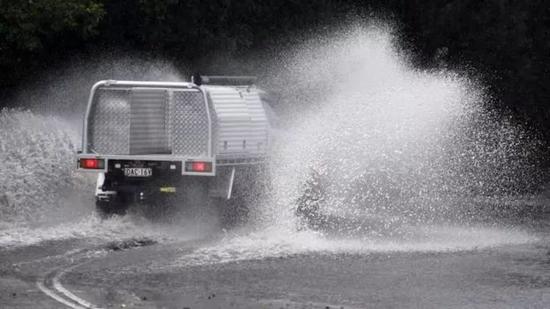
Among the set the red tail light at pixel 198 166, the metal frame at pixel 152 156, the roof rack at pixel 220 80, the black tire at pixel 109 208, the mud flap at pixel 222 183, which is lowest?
the black tire at pixel 109 208

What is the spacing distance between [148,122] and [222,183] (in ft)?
5.23

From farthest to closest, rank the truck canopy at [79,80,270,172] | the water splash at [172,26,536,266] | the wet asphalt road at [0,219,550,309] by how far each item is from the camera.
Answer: the truck canopy at [79,80,270,172] → the water splash at [172,26,536,266] → the wet asphalt road at [0,219,550,309]

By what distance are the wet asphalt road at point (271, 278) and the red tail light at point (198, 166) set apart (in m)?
1.60

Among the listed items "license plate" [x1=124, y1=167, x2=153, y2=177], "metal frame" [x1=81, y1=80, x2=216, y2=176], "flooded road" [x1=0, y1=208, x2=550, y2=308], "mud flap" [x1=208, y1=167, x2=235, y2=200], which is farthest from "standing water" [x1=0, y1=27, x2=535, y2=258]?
"metal frame" [x1=81, y1=80, x2=216, y2=176]

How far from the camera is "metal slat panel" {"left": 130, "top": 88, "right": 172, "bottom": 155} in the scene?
59.6 feet

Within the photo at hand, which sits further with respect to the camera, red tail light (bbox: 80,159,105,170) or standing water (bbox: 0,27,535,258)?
red tail light (bbox: 80,159,105,170)

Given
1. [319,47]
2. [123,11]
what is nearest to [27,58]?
[123,11]

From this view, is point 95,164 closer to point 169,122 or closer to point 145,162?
point 145,162

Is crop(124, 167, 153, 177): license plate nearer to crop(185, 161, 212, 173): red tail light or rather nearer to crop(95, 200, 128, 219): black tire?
crop(95, 200, 128, 219): black tire

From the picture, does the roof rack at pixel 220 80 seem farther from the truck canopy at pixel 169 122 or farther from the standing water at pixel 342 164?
the standing water at pixel 342 164

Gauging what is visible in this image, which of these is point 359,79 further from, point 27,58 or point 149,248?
point 149,248

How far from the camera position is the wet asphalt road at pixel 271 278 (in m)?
11.5

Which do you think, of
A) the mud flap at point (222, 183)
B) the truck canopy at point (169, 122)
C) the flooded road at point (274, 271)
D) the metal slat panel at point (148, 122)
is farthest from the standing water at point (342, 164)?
the metal slat panel at point (148, 122)

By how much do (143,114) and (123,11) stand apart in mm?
10623
